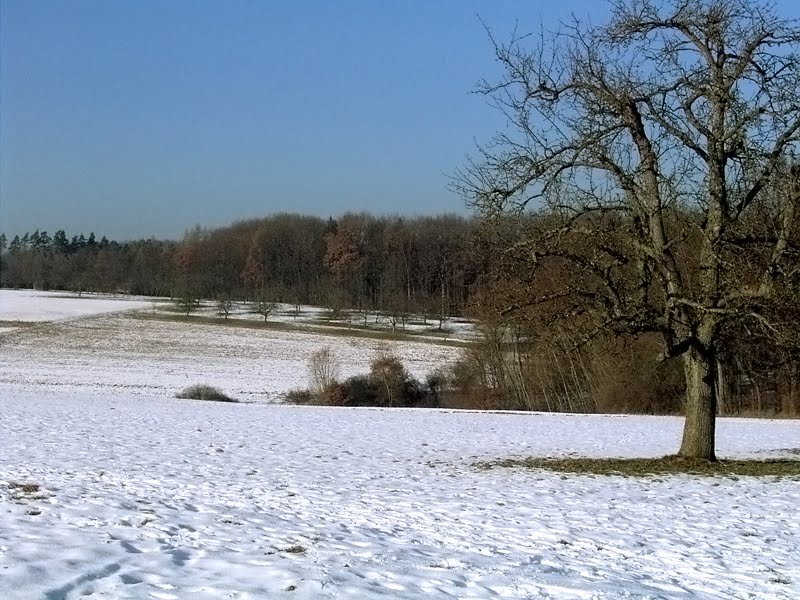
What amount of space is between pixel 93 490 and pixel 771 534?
8256 mm

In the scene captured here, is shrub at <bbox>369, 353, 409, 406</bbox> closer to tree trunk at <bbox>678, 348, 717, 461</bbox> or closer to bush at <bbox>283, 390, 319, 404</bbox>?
bush at <bbox>283, 390, 319, 404</bbox>

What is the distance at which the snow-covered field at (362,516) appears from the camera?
6.61m

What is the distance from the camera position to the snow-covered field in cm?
661

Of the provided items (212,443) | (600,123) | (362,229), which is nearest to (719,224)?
(600,123)

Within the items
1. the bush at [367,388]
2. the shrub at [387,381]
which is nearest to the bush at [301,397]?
the bush at [367,388]

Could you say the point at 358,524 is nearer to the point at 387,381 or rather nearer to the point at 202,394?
the point at 202,394

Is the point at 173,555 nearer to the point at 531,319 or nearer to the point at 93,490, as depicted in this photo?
the point at 93,490

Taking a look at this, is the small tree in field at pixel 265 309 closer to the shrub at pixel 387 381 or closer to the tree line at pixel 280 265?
the tree line at pixel 280 265

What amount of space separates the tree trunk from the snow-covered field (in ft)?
4.38

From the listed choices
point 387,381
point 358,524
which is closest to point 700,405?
point 358,524

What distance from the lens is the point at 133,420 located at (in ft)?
73.8

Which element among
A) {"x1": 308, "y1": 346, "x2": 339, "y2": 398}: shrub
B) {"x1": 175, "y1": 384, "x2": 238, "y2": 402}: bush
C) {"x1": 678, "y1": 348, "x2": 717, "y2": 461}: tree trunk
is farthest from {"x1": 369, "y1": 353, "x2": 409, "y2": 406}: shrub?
{"x1": 678, "y1": 348, "x2": 717, "y2": 461}: tree trunk

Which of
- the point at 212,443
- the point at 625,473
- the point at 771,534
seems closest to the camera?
the point at 771,534

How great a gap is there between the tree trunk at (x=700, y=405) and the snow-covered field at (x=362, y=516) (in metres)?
1.34
